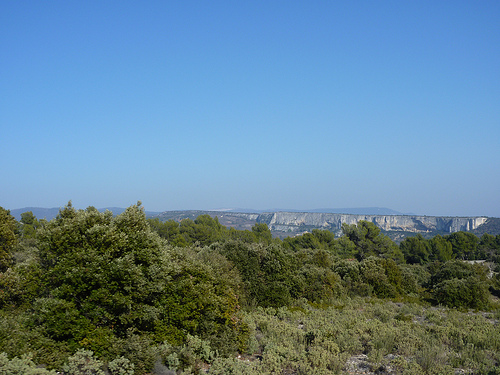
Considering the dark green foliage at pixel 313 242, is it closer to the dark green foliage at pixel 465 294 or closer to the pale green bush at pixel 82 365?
the dark green foliage at pixel 465 294

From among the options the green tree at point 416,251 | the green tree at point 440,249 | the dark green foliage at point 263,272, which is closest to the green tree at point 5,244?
the dark green foliage at point 263,272

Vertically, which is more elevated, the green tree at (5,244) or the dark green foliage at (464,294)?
the green tree at (5,244)

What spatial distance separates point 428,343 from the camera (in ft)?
43.0

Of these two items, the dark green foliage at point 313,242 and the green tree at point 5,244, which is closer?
the green tree at point 5,244

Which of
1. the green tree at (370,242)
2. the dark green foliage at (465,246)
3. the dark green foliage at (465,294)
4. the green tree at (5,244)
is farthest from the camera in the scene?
the dark green foliage at (465,246)

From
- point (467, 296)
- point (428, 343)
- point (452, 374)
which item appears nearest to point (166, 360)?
point (452, 374)

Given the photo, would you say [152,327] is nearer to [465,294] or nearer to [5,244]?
[5,244]

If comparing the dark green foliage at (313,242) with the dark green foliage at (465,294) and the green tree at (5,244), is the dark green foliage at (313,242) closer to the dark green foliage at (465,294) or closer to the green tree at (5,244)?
the dark green foliage at (465,294)

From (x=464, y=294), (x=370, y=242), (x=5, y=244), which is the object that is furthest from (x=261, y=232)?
(x=5, y=244)

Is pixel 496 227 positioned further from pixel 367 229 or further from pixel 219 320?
pixel 219 320

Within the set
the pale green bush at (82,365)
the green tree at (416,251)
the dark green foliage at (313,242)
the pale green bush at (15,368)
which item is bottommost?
the green tree at (416,251)

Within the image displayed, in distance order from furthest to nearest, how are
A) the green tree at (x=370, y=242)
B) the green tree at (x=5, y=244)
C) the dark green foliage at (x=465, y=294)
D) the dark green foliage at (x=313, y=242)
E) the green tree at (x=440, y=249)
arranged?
the green tree at (x=440, y=249)
the green tree at (x=370, y=242)
the dark green foliage at (x=313, y=242)
the dark green foliage at (x=465, y=294)
the green tree at (x=5, y=244)

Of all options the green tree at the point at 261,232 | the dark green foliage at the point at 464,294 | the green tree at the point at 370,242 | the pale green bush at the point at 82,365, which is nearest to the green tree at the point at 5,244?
the pale green bush at the point at 82,365

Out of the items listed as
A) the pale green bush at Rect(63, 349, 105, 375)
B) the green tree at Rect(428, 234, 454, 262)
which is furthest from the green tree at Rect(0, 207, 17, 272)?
the green tree at Rect(428, 234, 454, 262)
